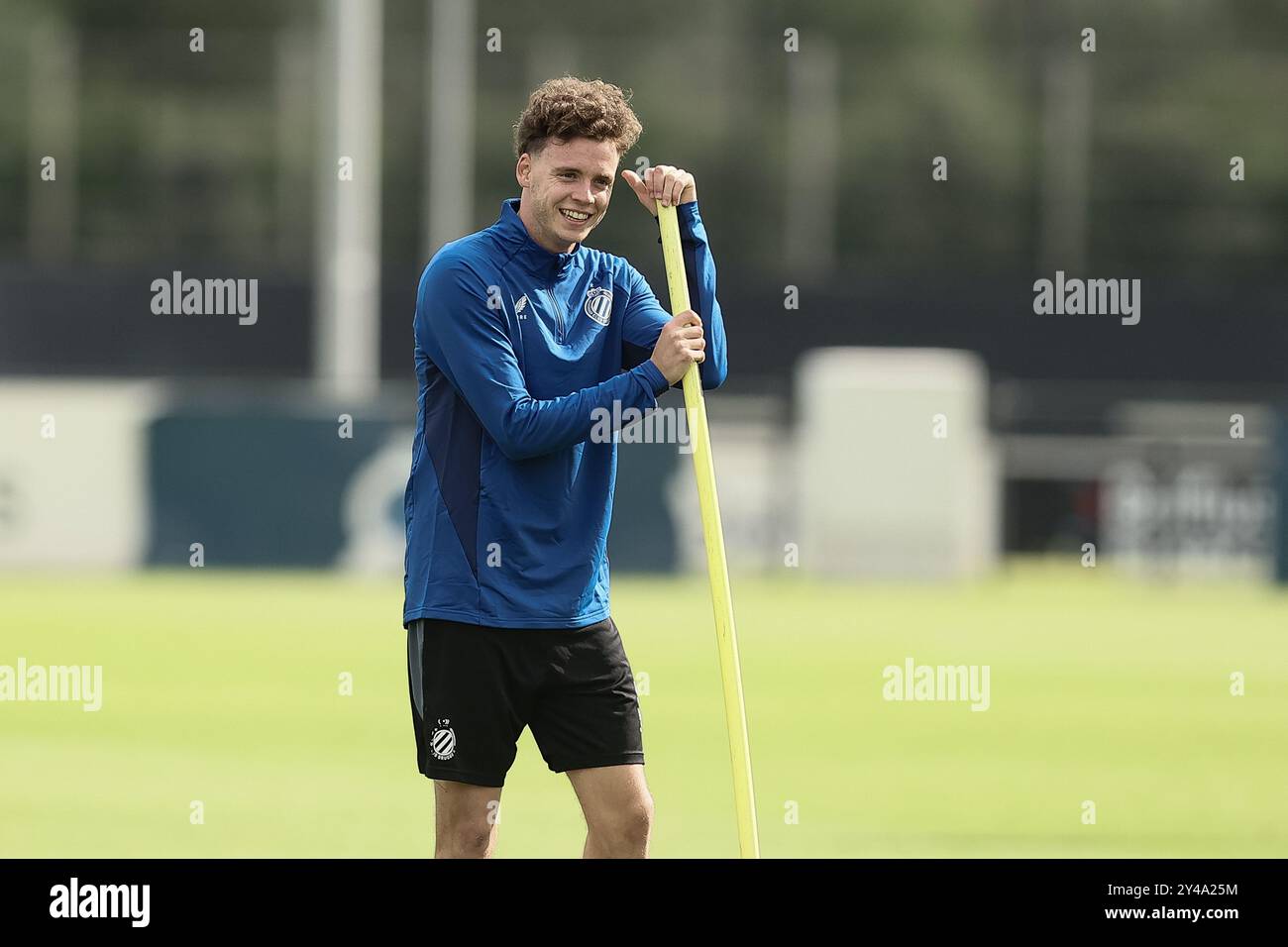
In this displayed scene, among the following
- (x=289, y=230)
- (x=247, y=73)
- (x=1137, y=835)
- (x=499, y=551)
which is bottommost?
(x=1137, y=835)

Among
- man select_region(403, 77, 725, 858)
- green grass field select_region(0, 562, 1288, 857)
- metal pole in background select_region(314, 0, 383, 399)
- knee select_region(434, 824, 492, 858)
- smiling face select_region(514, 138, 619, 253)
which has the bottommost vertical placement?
green grass field select_region(0, 562, 1288, 857)

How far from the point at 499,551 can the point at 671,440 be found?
50.2ft

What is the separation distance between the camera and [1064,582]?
71.1 feet

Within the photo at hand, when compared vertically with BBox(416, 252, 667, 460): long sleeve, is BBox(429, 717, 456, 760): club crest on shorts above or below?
below

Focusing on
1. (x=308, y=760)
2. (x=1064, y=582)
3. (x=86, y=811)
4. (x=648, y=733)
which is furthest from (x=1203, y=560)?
(x=86, y=811)

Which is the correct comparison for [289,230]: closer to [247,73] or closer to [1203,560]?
[247,73]

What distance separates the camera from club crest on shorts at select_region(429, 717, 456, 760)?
18.0 feet

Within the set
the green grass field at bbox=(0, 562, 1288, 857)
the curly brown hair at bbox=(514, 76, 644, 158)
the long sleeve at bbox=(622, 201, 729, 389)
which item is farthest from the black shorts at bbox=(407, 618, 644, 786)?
the green grass field at bbox=(0, 562, 1288, 857)

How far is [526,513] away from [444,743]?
599mm

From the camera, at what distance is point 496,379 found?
17.6 ft

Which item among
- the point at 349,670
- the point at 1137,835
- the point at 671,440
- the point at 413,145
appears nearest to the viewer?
the point at 1137,835

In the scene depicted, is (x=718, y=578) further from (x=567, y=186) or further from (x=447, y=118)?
(x=447, y=118)

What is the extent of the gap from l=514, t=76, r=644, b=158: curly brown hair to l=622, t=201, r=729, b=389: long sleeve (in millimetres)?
344

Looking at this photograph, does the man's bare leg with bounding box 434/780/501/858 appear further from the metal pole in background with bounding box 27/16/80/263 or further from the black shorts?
the metal pole in background with bounding box 27/16/80/263
